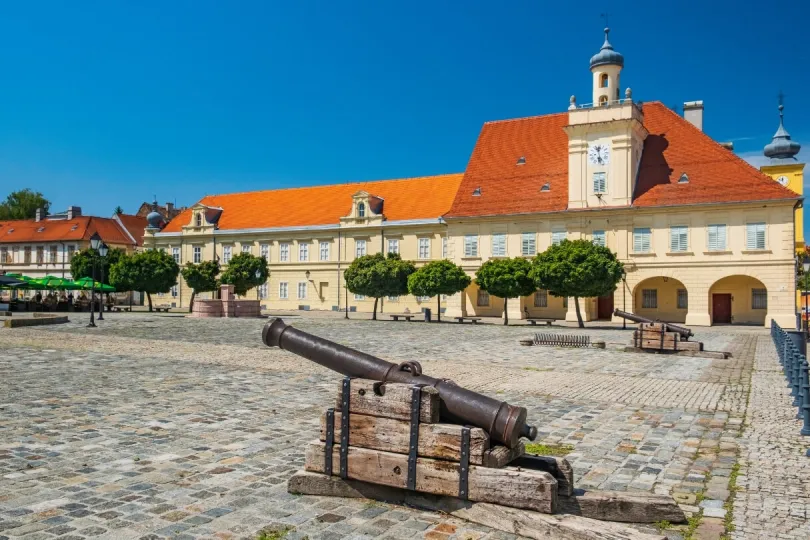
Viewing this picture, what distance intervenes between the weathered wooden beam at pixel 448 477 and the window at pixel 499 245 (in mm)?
36499

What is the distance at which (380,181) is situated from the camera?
51.5m

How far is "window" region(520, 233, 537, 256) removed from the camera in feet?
131

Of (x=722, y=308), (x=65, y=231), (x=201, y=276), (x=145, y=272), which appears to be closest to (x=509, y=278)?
(x=722, y=308)

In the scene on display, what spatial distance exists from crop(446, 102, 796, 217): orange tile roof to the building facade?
0.26 feet

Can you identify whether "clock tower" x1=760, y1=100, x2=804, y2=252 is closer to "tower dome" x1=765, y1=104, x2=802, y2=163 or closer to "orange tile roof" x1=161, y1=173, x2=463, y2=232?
"tower dome" x1=765, y1=104, x2=802, y2=163

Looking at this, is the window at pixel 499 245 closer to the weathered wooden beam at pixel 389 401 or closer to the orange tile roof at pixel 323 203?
the orange tile roof at pixel 323 203

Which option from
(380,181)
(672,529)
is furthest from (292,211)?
(672,529)

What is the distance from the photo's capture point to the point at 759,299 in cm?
3644

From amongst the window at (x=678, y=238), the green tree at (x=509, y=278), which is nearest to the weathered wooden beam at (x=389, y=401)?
the green tree at (x=509, y=278)

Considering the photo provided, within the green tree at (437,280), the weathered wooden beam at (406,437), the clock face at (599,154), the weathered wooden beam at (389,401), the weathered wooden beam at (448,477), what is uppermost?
the clock face at (599,154)

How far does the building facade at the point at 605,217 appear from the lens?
115 feet

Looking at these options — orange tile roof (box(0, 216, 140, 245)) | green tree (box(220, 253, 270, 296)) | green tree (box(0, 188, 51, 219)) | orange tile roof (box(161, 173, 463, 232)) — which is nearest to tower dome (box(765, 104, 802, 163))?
orange tile roof (box(161, 173, 463, 232))

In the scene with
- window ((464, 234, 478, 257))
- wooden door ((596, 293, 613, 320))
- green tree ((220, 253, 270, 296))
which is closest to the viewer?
wooden door ((596, 293, 613, 320))

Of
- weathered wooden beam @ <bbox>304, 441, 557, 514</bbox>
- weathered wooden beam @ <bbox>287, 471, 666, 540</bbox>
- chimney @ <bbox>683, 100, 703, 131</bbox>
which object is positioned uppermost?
chimney @ <bbox>683, 100, 703, 131</bbox>
